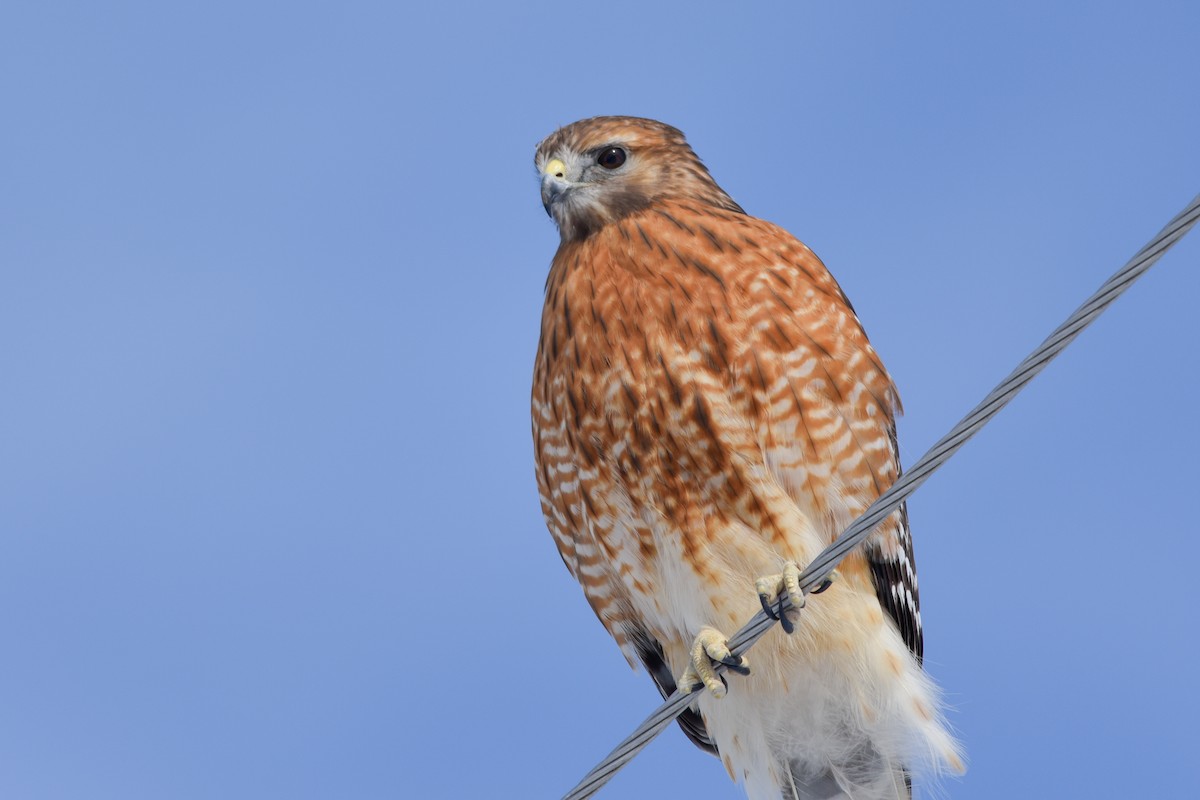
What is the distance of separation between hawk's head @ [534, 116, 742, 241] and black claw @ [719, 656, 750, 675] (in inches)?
63.4

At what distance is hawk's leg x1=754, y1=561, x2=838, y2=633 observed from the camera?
4.45 meters

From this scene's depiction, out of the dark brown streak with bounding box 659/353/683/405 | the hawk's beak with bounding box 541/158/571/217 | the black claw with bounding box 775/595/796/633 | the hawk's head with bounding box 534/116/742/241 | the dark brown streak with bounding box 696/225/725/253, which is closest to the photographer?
the black claw with bounding box 775/595/796/633

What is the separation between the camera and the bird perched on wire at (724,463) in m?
4.64

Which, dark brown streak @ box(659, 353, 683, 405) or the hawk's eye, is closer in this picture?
dark brown streak @ box(659, 353, 683, 405)

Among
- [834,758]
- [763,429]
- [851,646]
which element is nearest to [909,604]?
[851,646]

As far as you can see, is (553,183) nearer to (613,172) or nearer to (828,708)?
(613,172)

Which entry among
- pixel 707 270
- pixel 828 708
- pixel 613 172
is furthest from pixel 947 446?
pixel 613 172

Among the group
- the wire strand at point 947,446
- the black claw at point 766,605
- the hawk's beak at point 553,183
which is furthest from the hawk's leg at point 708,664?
the hawk's beak at point 553,183

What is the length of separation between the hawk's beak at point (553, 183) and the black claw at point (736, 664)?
1.80 meters

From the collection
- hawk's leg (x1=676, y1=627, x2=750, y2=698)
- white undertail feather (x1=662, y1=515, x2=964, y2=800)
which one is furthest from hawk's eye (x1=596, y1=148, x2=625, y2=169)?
hawk's leg (x1=676, y1=627, x2=750, y2=698)

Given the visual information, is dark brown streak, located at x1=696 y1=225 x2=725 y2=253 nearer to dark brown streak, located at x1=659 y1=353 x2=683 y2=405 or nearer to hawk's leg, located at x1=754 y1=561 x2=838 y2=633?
dark brown streak, located at x1=659 y1=353 x2=683 y2=405

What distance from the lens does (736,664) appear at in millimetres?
4723

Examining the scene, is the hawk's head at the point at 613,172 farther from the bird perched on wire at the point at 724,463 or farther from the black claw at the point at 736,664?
the black claw at the point at 736,664

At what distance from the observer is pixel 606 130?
5.48 metres
